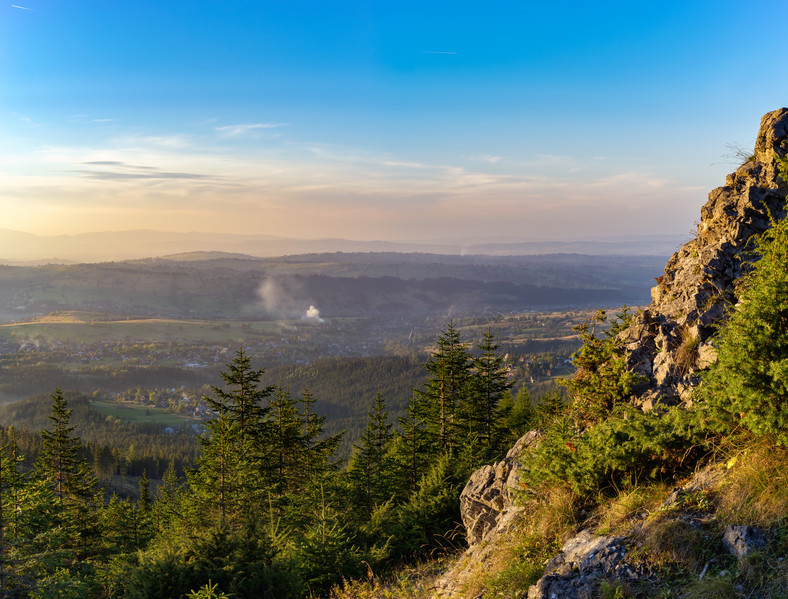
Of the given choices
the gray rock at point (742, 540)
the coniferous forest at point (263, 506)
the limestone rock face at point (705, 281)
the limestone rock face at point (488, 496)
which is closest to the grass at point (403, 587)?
the coniferous forest at point (263, 506)

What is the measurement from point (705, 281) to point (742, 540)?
7.28m

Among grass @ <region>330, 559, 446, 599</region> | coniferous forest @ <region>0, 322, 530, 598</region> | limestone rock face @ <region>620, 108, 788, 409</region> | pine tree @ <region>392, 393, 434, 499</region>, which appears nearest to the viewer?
grass @ <region>330, 559, 446, 599</region>

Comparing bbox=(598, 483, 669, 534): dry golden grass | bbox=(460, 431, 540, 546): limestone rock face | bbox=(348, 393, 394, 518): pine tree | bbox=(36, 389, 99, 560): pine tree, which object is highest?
bbox=(598, 483, 669, 534): dry golden grass

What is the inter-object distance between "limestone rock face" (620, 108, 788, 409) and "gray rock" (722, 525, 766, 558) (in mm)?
3888

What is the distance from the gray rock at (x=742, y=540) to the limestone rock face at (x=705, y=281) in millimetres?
3888

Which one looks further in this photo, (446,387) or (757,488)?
(446,387)

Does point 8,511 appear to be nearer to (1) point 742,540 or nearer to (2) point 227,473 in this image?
(2) point 227,473

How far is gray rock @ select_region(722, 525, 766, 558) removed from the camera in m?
6.10

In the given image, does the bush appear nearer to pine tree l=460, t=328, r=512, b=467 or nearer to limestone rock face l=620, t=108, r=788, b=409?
limestone rock face l=620, t=108, r=788, b=409

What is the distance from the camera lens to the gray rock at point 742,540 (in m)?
6.10

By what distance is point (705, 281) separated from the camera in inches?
458

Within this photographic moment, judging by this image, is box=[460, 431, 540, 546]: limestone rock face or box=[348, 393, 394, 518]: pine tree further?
box=[348, 393, 394, 518]: pine tree

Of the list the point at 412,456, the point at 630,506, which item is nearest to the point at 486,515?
the point at 630,506

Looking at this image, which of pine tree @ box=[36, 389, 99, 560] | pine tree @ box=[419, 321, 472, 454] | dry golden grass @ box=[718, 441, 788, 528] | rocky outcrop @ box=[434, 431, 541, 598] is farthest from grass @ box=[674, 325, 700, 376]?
pine tree @ box=[36, 389, 99, 560]
